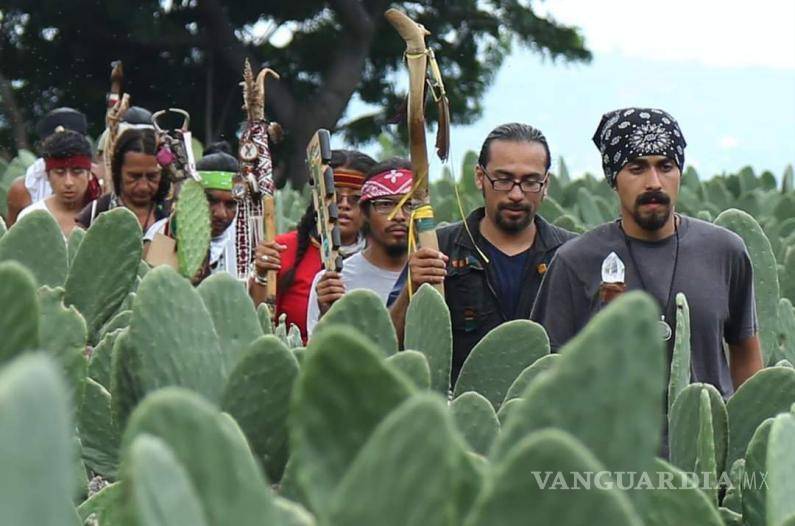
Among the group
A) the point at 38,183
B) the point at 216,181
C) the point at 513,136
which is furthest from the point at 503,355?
the point at 38,183

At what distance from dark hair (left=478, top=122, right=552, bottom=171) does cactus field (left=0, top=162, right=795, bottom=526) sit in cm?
177

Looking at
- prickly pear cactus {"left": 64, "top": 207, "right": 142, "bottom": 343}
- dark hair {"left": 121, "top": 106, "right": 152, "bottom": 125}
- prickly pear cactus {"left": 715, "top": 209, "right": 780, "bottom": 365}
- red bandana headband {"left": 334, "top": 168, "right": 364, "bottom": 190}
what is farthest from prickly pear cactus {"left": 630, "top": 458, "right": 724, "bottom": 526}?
dark hair {"left": 121, "top": 106, "right": 152, "bottom": 125}

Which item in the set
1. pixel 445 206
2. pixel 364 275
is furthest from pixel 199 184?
pixel 445 206

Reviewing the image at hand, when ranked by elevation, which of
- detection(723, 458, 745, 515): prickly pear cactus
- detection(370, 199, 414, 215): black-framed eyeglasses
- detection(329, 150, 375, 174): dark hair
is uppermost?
detection(329, 150, 375, 174): dark hair

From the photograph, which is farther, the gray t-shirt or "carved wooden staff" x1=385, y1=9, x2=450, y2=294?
"carved wooden staff" x1=385, y1=9, x2=450, y2=294

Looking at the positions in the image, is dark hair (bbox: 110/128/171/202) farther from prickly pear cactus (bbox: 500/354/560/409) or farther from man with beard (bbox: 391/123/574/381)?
prickly pear cactus (bbox: 500/354/560/409)

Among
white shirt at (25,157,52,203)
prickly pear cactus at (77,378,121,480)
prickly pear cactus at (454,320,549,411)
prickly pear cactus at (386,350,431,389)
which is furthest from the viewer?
white shirt at (25,157,52,203)

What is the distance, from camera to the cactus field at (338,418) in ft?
3.78

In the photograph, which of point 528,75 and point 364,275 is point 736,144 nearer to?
point 528,75

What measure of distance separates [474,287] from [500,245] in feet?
0.57

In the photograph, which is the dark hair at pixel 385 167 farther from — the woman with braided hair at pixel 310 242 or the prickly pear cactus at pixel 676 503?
the prickly pear cactus at pixel 676 503

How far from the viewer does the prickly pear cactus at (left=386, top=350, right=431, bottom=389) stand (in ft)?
6.05

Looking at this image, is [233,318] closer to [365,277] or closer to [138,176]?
[365,277]

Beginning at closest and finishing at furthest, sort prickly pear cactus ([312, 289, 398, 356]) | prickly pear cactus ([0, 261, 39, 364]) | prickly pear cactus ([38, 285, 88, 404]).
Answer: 1. prickly pear cactus ([0, 261, 39, 364])
2. prickly pear cactus ([38, 285, 88, 404])
3. prickly pear cactus ([312, 289, 398, 356])
